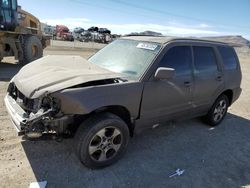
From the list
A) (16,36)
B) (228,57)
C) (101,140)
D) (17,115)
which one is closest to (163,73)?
(101,140)

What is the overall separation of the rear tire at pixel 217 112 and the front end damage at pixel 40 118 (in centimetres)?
336

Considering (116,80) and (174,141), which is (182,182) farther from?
(116,80)

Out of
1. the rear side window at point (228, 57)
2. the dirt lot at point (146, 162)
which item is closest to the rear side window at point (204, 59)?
the rear side window at point (228, 57)

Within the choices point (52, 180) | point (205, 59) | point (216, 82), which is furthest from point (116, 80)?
point (216, 82)

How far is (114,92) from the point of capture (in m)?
3.50

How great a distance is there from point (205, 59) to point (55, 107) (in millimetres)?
3117

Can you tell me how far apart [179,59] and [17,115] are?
8.79 feet

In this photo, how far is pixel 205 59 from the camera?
5055 mm

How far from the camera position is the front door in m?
4.00

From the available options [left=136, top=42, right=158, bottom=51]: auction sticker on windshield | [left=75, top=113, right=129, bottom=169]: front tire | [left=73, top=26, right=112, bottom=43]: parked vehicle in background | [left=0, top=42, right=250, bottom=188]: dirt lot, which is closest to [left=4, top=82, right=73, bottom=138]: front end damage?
[left=75, top=113, right=129, bottom=169]: front tire

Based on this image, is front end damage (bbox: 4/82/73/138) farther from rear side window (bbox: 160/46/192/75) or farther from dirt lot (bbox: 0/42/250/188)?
rear side window (bbox: 160/46/192/75)

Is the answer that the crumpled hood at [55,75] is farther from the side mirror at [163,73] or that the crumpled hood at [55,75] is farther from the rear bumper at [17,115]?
the side mirror at [163,73]

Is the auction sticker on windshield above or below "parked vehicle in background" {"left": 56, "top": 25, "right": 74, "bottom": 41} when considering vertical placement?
above

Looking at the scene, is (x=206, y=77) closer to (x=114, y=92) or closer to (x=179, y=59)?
(x=179, y=59)
